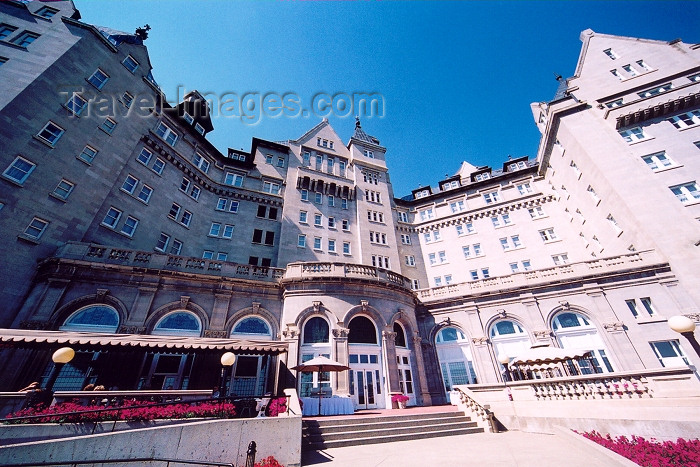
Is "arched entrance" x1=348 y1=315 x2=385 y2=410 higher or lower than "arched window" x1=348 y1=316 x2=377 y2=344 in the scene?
lower

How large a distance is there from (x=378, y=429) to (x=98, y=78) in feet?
110

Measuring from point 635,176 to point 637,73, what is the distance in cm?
1438

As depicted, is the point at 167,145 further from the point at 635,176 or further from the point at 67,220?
the point at 635,176

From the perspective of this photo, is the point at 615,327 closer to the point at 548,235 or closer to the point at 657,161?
the point at 548,235

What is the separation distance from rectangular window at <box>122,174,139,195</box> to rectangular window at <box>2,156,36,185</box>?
548 centimetres

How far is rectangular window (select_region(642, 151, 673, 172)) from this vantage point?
937 inches

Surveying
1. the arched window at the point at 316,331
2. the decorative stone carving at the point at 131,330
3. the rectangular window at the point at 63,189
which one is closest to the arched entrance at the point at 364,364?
the arched window at the point at 316,331

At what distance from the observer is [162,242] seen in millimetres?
24953

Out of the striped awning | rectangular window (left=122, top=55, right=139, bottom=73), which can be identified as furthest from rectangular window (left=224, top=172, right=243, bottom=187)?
the striped awning

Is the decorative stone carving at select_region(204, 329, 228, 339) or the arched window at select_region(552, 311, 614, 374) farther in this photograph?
the arched window at select_region(552, 311, 614, 374)

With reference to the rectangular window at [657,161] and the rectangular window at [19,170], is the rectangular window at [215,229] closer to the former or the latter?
the rectangular window at [19,170]

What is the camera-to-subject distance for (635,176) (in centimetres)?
2408

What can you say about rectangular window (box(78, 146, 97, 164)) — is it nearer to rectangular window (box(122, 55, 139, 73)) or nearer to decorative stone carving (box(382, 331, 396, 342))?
rectangular window (box(122, 55, 139, 73))

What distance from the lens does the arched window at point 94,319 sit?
1691cm
